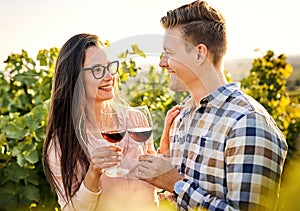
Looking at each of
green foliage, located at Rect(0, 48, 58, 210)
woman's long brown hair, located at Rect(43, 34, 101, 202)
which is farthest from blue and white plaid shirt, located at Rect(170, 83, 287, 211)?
green foliage, located at Rect(0, 48, 58, 210)

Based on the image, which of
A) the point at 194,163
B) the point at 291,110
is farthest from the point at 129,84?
Result: the point at 291,110

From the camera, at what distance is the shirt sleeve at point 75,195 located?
2.28 metres

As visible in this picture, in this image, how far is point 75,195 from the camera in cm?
237

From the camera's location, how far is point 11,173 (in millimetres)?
3746

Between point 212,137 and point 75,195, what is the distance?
757mm

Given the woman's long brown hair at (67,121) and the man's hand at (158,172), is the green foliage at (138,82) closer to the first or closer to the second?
the woman's long brown hair at (67,121)

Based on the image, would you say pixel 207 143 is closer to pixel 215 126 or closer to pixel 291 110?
pixel 215 126

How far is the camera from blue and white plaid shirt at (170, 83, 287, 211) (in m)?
1.74

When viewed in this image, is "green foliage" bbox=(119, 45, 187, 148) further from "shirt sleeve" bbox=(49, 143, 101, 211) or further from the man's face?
"shirt sleeve" bbox=(49, 143, 101, 211)

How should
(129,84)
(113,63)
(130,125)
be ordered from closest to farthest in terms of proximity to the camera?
(130,125) < (113,63) < (129,84)

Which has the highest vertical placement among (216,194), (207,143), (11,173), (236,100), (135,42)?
(135,42)

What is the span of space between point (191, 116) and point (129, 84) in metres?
0.46

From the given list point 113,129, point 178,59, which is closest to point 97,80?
point 113,129

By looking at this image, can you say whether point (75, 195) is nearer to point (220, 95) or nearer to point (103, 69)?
point (103, 69)
